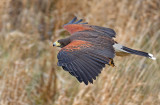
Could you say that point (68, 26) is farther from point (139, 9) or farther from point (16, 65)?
point (139, 9)

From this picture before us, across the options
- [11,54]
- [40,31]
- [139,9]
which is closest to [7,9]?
[40,31]

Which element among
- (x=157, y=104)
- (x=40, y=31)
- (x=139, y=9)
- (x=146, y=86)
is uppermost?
(x=139, y=9)

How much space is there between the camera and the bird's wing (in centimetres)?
341

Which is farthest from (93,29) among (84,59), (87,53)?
(84,59)

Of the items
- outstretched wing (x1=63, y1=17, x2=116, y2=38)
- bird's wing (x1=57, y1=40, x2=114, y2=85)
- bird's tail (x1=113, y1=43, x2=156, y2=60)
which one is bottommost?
bird's wing (x1=57, y1=40, x2=114, y2=85)

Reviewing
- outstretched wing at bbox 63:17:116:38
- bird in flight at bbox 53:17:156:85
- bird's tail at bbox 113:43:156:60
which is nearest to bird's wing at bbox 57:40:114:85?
bird in flight at bbox 53:17:156:85

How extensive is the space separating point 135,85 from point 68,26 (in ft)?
4.36

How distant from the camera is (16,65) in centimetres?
483

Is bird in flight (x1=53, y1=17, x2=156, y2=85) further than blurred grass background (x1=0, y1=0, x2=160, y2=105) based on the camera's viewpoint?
No

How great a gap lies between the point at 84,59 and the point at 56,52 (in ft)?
5.89

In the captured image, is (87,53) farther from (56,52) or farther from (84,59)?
(56,52)

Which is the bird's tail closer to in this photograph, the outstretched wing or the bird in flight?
the bird in flight

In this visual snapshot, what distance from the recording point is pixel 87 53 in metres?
3.66

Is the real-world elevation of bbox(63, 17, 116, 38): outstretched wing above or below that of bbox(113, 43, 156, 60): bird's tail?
above
